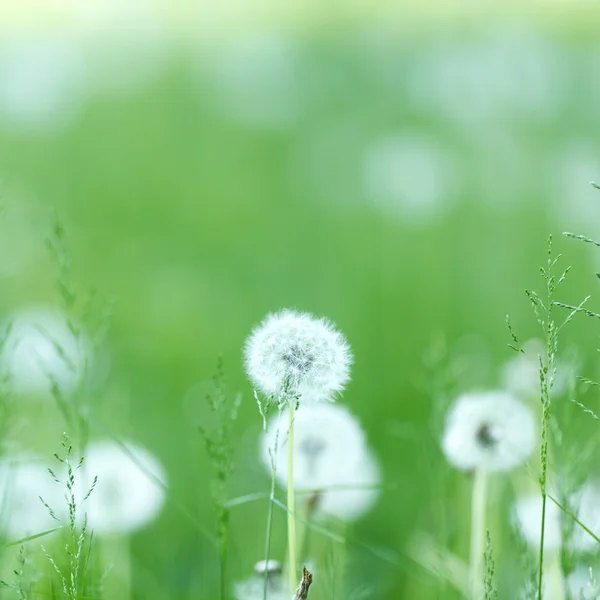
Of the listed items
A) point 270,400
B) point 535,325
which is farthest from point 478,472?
point 535,325

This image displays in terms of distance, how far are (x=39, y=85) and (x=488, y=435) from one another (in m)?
4.98

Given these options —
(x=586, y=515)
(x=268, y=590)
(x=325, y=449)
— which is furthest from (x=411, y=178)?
(x=268, y=590)

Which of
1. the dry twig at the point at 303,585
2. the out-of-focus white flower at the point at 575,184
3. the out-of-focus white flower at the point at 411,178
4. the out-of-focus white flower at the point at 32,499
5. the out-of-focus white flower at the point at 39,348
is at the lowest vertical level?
the dry twig at the point at 303,585

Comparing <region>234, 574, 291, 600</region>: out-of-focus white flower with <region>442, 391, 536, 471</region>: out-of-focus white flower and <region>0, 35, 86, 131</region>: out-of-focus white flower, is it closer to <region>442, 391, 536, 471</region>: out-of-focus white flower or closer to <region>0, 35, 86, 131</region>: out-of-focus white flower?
<region>442, 391, 536, 471</region>: out-of-focus white flower

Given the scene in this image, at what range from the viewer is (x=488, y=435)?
6.04 ft

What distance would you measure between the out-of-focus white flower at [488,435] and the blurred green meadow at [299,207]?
0.51 metres

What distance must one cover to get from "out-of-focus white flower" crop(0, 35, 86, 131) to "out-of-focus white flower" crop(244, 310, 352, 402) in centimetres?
503

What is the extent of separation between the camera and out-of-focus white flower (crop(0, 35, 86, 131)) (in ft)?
19.6

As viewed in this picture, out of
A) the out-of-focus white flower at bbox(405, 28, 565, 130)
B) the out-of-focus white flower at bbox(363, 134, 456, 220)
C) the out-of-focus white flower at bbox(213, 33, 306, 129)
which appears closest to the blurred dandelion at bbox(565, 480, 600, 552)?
the out-of-focus white flower at bbox(363, 134, 456, 220)

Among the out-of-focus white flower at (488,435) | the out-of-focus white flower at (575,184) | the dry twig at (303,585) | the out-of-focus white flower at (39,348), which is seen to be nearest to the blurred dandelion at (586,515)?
the out-of-focus white flower at (488,435)

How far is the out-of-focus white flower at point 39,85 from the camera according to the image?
5.99 m

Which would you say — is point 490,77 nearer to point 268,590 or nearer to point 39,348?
point 39,348

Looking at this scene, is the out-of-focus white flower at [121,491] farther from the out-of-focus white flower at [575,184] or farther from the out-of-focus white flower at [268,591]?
the out-of-focus white flower at [575,184]

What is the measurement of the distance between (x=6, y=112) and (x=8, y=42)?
76cm
